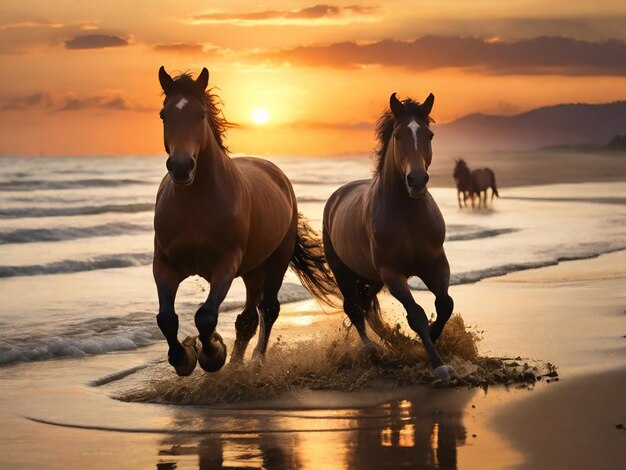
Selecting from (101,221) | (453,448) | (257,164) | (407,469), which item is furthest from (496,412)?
(101,221)

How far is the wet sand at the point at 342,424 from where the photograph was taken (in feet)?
17.9

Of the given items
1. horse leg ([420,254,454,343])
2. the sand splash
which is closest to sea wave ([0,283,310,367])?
the sand splash

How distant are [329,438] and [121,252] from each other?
42.8ft

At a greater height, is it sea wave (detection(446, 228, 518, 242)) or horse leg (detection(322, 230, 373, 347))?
sea wave (detection(446, 228, 518, 242))

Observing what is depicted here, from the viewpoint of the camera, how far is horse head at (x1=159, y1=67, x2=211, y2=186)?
21.5ft

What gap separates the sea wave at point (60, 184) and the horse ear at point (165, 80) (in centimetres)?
3478

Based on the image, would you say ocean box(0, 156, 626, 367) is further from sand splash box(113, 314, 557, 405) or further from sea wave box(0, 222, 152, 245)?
sand splash box(113, 314, 557, 405)

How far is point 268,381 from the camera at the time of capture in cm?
727

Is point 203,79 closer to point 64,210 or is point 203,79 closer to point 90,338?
point 90,338

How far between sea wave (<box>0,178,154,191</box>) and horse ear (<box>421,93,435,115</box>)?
34.8 meters

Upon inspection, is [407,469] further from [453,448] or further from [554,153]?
[554,153]

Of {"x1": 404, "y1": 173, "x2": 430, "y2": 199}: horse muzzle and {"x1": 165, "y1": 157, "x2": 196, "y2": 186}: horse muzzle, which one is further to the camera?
{"x1": 404, "y1": 173, "x2": 430, "y2": 199}: horse muzzle

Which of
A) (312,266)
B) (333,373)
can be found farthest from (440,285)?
(312,266)

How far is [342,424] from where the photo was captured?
6.21 m
